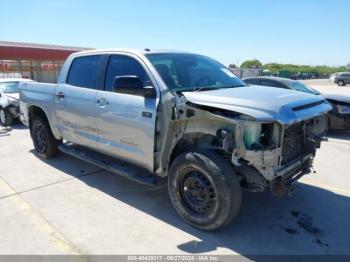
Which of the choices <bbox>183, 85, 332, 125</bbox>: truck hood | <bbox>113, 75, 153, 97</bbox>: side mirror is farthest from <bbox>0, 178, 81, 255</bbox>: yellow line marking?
<bbox>183, 85, 332, 125</bbox>: truck hood

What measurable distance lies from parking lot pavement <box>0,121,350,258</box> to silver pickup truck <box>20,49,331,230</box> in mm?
371

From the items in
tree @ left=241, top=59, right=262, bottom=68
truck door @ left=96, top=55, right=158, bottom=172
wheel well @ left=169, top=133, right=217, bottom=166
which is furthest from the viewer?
tree @ left=241, top=59, right=262, bottom=68

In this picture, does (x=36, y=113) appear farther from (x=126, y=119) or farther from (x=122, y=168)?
(x=126, y=119)

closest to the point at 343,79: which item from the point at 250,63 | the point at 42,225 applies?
the point at 42,225

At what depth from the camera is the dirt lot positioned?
3434 millimetres

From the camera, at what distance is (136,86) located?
155 inches

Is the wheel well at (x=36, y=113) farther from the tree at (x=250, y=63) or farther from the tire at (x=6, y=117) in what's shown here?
the tree at (x=250, y=63)

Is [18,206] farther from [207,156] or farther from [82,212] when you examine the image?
[207,156]

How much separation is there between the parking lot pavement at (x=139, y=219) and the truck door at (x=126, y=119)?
662 mm

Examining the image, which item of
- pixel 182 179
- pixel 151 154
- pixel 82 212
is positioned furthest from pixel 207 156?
pixel 82 212

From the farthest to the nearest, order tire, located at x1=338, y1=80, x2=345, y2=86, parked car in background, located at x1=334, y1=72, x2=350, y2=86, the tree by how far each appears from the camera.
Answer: the tree < tire, located at x1=338, y1=80, x2=345, y2=86 < parked car in background, located at x1=334, y1=72, x2=350, y2=86

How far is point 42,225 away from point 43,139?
287 centimetres

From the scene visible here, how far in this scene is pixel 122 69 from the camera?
14.9 ft

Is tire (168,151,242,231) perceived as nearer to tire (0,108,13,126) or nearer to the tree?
tire (0,108,13,126)
